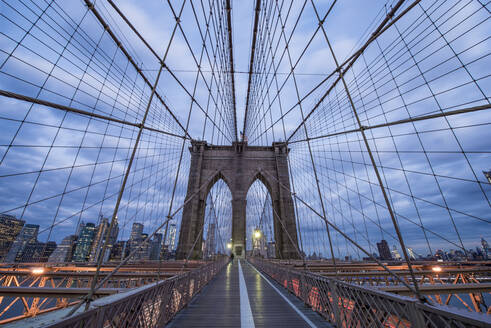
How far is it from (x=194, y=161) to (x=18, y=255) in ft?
59.4

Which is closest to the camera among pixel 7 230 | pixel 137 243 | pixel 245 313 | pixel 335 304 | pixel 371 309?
pixel 371 309

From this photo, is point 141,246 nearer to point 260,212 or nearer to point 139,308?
point 139,308

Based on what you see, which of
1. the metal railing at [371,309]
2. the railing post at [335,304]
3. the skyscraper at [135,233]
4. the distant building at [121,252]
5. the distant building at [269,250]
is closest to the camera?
the metal railing at [371,309]

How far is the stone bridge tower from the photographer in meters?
21.9

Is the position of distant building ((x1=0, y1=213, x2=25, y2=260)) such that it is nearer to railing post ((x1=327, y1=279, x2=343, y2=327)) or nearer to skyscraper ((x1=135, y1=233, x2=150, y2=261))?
skyscraper ((x1=135, y1=233, x2=150, y2=261))

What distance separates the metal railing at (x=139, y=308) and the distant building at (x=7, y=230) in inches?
259

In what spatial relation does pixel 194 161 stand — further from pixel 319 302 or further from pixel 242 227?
pixel 319 302

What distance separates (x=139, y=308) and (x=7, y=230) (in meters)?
7.64

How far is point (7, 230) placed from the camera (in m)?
6.25

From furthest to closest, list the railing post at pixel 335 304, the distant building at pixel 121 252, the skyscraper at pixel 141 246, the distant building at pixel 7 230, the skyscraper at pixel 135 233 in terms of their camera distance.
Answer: the skyscraper at pixel 135 233 < the distant building at pixel 121 252 < the distant building at pixel 7 230 < the skyscraper at pixel 141 246 < the railing post at pixel 335 304

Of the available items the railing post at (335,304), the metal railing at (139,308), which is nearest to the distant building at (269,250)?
the metal railing at (139,308)

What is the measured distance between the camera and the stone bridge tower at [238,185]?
21906mm

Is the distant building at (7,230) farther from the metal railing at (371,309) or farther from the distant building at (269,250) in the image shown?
the distant building at (269,250)

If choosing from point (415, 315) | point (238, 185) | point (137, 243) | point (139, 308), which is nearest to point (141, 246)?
point (139, 308)
